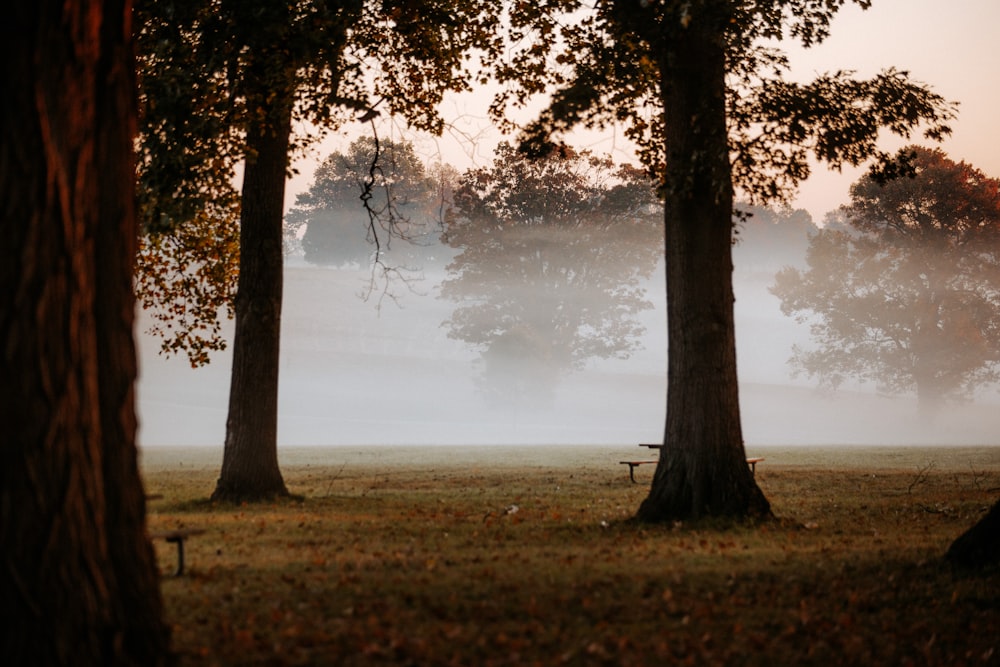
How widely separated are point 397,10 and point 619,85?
14.2 feet

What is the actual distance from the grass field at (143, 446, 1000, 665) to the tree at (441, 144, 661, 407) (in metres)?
36.3

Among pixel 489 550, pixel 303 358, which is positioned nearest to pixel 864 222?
pixel 303 358

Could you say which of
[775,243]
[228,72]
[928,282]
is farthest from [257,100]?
[775,243]

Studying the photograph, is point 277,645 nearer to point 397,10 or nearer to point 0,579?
point 0,579

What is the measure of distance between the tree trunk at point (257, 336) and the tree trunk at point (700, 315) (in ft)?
20.4

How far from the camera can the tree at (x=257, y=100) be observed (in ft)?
46.1

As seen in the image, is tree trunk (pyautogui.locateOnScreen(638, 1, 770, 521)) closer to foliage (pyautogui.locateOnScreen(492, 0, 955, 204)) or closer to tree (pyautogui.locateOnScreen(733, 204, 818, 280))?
foliage (pyautogui.locateOnScreen(492, 0, 955, 204))

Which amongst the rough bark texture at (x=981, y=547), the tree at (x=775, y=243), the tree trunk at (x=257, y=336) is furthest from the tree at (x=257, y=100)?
the tree at (x=775, y=243)

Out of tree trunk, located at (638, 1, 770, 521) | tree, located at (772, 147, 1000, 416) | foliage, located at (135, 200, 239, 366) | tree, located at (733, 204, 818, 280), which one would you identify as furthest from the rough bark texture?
tree, located at (733, 204, 818, 280)

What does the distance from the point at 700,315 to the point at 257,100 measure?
285 inches

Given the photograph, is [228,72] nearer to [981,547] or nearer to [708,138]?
[708,138]

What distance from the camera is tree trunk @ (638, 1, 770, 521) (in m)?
12.7

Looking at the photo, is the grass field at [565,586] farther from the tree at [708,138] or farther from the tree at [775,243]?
the tree at [775,243]

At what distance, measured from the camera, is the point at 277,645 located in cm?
645
